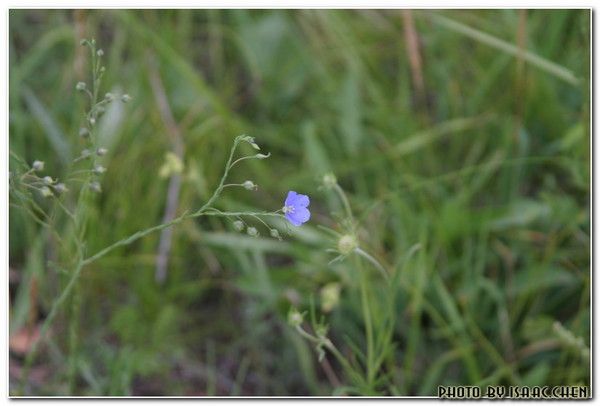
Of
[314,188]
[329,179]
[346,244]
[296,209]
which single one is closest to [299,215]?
[296,209]

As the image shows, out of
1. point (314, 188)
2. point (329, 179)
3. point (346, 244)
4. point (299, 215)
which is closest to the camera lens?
point (299, 215)

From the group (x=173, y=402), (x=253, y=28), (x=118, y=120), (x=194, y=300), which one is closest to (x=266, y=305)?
(x=194, y=300)

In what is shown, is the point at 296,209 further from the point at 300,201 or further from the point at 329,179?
the point at 329,179

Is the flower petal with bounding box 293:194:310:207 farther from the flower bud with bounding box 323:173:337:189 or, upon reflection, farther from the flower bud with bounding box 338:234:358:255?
the flower bud with bounding box 323:173:337:189

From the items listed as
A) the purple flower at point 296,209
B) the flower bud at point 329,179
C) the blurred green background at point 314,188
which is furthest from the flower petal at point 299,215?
the blurred green background at point 314,188

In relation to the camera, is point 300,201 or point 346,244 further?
point 346,244

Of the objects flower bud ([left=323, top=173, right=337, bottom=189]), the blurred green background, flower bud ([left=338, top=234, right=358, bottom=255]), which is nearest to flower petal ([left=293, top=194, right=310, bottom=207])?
flower bud ([left=338, top=234, right=358, bottom=255])
